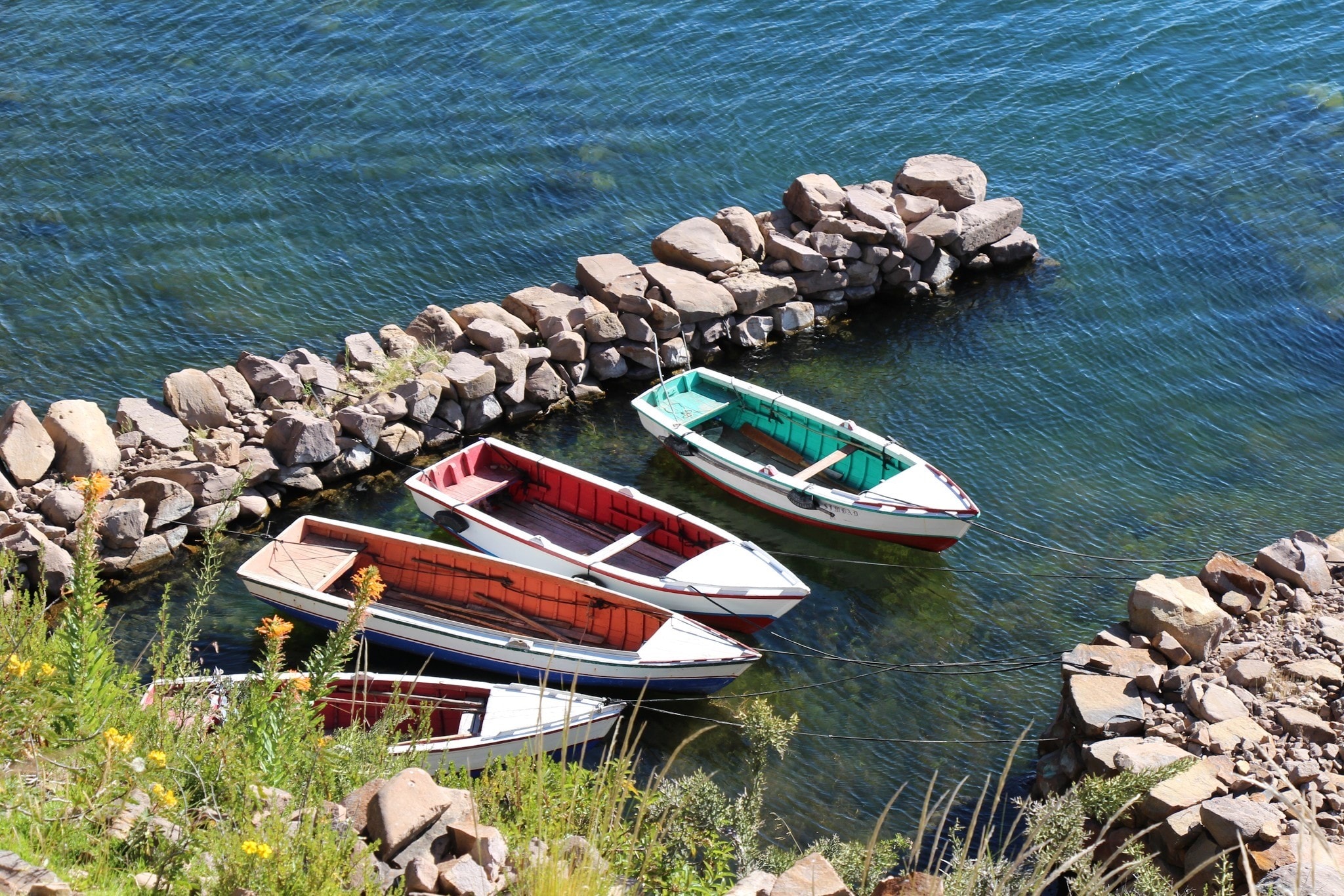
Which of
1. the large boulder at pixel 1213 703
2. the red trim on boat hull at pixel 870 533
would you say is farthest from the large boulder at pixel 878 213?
the large boulder at pixel 1213 703

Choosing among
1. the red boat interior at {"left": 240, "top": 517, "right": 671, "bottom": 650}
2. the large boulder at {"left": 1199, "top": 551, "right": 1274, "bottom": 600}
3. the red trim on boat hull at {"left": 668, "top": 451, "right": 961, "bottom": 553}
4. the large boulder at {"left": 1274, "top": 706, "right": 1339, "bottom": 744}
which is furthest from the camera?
the red trim on boat hull at {"left": 668, "top": 451, "right": 961, "bottom": 553}

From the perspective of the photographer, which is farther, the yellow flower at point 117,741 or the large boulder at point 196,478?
the large boulder at point 196,478

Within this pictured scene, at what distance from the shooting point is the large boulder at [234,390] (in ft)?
62.1

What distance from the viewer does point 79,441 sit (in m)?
17.3

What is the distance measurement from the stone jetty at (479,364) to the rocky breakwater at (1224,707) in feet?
31.8

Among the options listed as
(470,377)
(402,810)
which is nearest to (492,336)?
(470,377)

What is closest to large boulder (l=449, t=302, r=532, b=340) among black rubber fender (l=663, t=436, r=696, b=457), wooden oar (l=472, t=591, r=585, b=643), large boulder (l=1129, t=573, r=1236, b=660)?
black rubber fender (l=663, t=436, r=696, b=457)

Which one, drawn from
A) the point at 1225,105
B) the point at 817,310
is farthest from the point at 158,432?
the point at 1225,105

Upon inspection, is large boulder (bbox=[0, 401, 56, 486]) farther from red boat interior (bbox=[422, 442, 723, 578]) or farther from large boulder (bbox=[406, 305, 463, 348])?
large boulder (bbox=[406, 305, 463, 348])

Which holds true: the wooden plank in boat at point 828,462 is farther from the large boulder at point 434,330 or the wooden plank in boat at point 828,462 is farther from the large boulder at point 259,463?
the large boulder at point 259,463

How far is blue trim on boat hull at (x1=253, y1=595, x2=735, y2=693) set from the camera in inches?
596

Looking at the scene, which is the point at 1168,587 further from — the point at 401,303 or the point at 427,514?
the point at 401,303

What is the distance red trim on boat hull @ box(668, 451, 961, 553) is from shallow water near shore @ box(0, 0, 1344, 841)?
0.81 ft

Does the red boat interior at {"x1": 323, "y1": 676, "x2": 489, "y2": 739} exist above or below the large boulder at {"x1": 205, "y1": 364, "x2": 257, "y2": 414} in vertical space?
below
